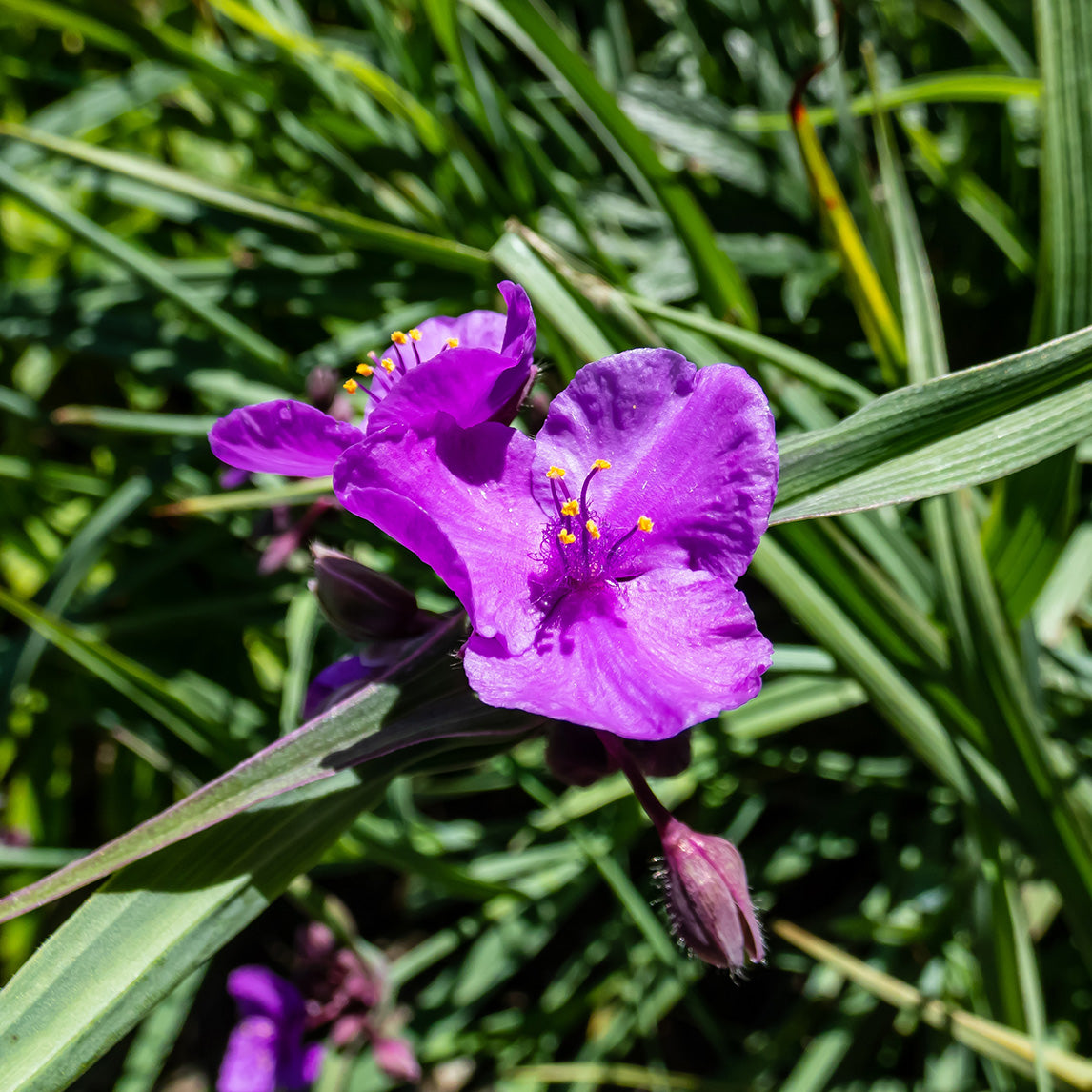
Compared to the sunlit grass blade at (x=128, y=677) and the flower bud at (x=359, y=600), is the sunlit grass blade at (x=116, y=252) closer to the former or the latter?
the sunlit grass blade at (x=128, y=677)

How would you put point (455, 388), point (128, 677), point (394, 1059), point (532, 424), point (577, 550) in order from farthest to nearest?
point (394, 1059), point (128, 677), point (532, 424), point (577, 550), point (455, 388)

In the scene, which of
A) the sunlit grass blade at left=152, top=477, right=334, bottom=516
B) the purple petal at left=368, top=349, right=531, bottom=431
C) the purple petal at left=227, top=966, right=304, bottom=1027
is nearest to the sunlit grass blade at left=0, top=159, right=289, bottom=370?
the sunlit grass blade at left=152, top=477, right=334, bottom=516

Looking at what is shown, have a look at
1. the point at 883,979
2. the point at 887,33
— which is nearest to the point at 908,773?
the point at 883,979

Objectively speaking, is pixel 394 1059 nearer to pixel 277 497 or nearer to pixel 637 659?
pixel 277 497

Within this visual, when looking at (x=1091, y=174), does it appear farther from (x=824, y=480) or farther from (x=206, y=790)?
(x=206, y=790)

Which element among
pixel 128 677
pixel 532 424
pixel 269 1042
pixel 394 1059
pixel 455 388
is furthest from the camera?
pixel 269 1042

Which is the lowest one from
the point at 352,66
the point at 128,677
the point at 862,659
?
the point at 862,659

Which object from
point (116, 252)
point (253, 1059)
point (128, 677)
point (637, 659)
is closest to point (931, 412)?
point (637, 659)

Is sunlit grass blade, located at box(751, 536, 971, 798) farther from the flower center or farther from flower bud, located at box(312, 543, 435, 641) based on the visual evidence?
flower bud, located at box(312, 543, 435, 641)
